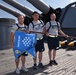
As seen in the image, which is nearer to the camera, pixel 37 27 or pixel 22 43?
pixel 22 43

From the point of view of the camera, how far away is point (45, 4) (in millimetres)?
13898

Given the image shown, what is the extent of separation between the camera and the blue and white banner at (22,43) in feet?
14.9

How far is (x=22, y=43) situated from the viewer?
457 cm

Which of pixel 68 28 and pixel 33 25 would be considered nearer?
pixel 33 25

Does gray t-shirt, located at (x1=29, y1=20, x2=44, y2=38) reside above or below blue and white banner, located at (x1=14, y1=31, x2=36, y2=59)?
above

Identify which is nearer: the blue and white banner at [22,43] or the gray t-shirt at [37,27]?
the blue and white banner at [22,43]

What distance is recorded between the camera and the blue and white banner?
4.53 meters

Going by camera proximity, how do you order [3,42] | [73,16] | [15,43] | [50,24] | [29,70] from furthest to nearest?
[73,16], [3,42], [50,24], [29,70], [15,43]

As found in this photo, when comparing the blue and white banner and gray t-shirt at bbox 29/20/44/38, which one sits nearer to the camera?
the blue and white banner

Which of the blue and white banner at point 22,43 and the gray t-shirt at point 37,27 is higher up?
the gray t-shirt at point 37,27

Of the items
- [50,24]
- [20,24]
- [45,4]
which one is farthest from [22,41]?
[45,4]

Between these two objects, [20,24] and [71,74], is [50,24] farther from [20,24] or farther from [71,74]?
[71,74]

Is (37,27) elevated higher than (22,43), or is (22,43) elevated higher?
(37,27)

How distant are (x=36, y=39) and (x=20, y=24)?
64 centimetres
